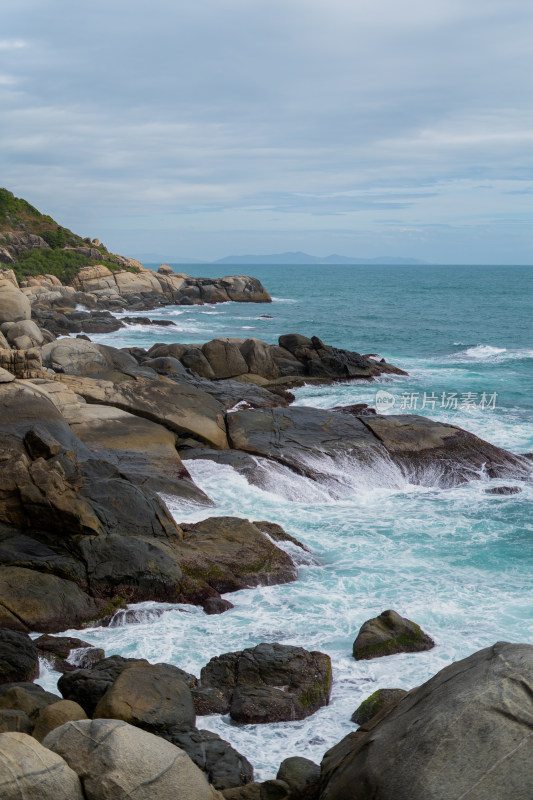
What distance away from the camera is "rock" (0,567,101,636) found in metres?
12.0

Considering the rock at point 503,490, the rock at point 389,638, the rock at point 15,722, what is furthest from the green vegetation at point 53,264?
the rock at point 15,722

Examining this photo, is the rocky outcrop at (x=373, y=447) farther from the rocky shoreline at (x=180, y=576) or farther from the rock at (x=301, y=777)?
the rock at (x=301, y=777)

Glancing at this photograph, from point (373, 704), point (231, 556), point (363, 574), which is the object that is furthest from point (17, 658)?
point (363, 574)

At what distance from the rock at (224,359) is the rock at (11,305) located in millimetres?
7616

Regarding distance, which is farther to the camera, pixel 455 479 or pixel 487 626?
pixel 455 479

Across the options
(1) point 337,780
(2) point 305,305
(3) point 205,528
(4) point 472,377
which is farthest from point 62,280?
(1) point 337,780

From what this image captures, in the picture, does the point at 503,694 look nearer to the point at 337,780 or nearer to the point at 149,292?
the point at 337,780

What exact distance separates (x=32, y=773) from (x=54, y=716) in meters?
2.37

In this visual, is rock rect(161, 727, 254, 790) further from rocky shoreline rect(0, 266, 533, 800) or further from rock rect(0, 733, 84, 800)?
rock rect(0, 733, 84, 800)

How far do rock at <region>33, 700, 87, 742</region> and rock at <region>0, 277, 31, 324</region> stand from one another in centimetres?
2350

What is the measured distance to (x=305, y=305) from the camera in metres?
87.1

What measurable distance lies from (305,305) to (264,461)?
67.8m

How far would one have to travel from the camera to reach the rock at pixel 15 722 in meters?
8.21

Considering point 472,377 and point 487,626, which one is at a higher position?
point 472,377
